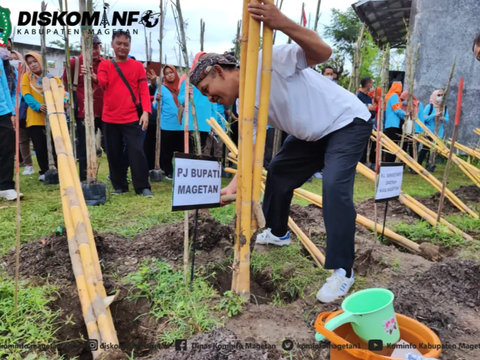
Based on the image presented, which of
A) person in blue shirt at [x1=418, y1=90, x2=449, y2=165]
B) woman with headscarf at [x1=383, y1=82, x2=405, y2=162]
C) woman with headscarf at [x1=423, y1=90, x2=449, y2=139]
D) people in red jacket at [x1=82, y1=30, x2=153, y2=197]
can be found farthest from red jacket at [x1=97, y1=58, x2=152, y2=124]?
woman with headscarf at [x1=423, y1=90, x2=449, y2=139]

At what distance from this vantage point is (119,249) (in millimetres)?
2545

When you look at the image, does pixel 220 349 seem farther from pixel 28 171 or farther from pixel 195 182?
pixel 28 171

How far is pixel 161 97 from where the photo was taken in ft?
18.0

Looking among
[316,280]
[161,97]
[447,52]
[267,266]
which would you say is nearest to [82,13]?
[161,97]

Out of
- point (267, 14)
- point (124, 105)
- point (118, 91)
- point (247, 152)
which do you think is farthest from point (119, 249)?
point (118, 91)

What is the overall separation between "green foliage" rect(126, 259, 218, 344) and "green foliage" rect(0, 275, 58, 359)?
1.29 feet

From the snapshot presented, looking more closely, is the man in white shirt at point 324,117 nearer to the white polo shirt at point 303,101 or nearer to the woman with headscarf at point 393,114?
the white polo shirt at point 303,101

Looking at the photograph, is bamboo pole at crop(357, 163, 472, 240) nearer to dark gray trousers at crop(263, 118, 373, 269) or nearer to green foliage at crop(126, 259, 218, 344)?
dark gray trousers at crop(263, 118, 373, 269)

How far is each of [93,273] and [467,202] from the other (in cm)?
463

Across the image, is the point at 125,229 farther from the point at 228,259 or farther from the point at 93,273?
the point at 93,273

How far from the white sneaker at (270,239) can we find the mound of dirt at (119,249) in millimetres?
232

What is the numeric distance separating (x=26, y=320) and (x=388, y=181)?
237 cm

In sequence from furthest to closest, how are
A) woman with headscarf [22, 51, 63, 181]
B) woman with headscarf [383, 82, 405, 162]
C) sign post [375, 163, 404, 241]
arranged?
1. woman with headscarf [383, 82, 405, 162]
2. woman with headscarf [22, 51, 63, 181]
3. sign post [375, 163, 404, 241]

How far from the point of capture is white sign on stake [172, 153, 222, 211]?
174 cm
